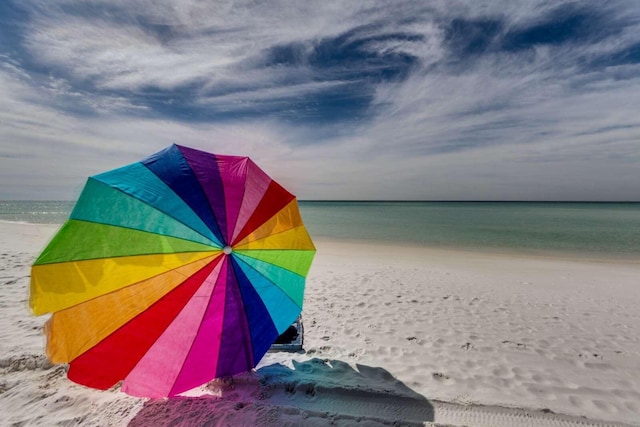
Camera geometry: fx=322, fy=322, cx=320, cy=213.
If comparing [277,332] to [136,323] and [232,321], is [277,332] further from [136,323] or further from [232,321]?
[136,323]

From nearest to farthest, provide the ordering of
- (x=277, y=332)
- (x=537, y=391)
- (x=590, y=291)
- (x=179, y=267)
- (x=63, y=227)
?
(x=63, y=227) → (x=179, y=267) → (x=277, y=332) → (x=537, y=391) → (x=590, y=291)

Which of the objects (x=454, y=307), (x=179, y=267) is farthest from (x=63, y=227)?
(x=454, y=307)

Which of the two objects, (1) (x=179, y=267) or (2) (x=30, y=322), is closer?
(1) (x=179, y=267)

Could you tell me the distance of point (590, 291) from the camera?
8922 millimetres

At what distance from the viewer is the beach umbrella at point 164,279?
251cm

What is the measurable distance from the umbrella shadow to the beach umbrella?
3.47ft

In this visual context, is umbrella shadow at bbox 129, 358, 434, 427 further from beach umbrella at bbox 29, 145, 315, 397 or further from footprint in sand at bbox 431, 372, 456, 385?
beach umbrella at bbox 29, 145, 315, 397

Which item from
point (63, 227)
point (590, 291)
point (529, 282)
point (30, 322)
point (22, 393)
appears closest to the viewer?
point (63, 227)

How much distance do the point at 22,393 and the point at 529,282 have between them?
38.0 ft

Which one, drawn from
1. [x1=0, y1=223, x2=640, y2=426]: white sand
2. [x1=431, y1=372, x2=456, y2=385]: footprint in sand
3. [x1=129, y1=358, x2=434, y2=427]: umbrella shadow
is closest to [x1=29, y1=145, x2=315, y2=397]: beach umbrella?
[x1=129, y1=358, x2=434, y2=427]: umbrella shadow

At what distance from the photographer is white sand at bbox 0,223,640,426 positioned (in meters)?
3.48

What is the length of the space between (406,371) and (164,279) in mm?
3416

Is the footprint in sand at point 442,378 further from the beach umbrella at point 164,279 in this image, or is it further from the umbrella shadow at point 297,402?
the beach umbrella at point 164,279

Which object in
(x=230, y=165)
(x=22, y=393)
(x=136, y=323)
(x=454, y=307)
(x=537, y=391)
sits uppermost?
(x=230, y=165)
